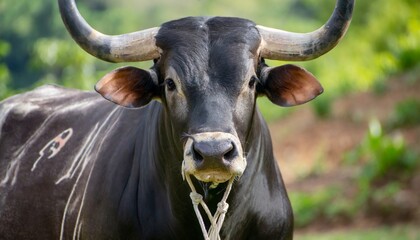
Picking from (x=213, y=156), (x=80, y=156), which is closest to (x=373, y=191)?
(x=80, y=156)

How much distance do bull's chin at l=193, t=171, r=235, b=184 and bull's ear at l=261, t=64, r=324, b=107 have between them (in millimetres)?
866

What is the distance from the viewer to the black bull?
5750mm

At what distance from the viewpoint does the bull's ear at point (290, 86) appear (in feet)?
20.4

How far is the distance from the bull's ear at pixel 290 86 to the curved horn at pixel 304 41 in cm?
10

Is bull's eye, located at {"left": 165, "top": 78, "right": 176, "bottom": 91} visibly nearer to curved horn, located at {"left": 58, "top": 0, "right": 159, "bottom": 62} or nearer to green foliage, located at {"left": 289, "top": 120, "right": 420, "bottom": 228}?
curved horn, located at {"left": 58, "top": 0, "right": 159, "bottom": 62}

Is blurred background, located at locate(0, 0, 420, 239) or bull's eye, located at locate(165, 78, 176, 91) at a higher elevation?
bull's eye, located at locate(165, 78, 176, 91)

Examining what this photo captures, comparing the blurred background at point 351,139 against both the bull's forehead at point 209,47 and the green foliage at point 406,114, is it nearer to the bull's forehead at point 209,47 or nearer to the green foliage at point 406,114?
the green foliage at point 406,114

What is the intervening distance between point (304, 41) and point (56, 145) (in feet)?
7.59

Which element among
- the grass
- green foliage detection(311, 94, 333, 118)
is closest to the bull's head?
the grass

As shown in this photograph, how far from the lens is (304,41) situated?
6227 mm

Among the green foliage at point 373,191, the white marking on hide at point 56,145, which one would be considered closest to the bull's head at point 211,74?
the white marking on hide at point 56,145

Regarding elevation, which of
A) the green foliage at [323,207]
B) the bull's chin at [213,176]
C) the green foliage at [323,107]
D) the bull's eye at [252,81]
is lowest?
the green foliage at [323,107]

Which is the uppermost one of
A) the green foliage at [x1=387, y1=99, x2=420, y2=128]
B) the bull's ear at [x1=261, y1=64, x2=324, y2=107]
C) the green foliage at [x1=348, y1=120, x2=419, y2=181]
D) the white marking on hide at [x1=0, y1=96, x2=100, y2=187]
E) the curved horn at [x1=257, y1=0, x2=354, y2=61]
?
the curved horn at [x1=257, y1=0, x2=354, y2=61]

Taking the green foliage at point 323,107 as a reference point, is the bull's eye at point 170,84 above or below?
above
